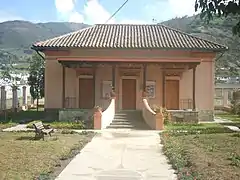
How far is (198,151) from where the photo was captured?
13570 millimetres

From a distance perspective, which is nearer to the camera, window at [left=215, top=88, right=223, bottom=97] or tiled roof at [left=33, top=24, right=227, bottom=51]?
tiled roof at [left=33, top=24, right=227, bottom=51]

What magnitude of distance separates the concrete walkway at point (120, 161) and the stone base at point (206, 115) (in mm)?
10830

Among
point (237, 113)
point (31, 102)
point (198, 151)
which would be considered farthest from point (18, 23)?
point (198, 151)

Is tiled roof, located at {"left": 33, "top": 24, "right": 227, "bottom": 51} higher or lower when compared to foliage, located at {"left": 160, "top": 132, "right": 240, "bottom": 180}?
higher

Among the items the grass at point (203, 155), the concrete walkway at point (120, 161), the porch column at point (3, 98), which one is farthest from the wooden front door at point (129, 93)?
the concrete walkway at point (120, 161)

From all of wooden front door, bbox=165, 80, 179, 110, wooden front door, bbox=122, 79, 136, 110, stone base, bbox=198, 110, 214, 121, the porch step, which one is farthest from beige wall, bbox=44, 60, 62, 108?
stone base, bbox=198, 110, 214, 121

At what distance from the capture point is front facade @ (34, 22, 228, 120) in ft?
92.1

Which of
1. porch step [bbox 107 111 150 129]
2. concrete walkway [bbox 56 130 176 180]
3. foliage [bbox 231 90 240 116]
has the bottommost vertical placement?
concrete walkway [bbox 56 130 176 180]

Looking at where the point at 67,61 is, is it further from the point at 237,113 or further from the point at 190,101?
the point at 237,113

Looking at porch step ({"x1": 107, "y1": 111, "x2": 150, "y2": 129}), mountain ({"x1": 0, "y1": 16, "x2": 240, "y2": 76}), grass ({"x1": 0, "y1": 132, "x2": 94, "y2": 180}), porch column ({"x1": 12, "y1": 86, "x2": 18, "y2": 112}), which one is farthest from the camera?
mountain ({"x1": 0, "y1": 16, "x2": 240, "y2": 76})

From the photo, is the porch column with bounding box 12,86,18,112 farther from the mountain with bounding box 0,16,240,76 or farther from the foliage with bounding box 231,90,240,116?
the mountain with bounding box 0,16,240,76

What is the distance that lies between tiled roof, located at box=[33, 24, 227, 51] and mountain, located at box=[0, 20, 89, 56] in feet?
309

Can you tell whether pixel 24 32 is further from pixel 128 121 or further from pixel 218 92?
pixel 128 121

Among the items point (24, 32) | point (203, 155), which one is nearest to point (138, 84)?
point (203, 155)
